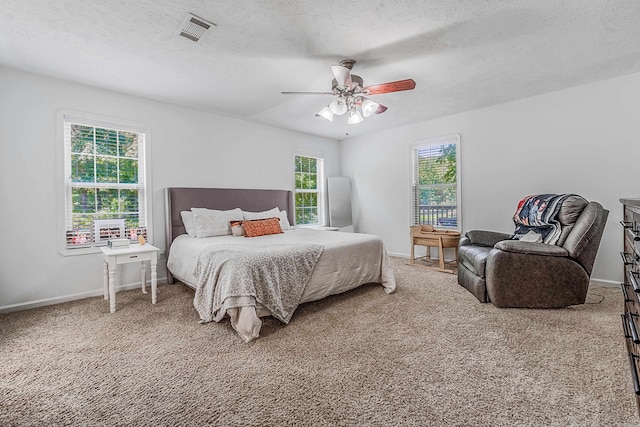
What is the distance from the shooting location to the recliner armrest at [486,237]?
12.0 feet

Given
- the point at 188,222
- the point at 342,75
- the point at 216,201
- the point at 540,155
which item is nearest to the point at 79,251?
the point at 188,222

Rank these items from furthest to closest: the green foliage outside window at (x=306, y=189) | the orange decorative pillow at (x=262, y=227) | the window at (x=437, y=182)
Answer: the green foliage outside window at (x=306, y=189)
the window at (x=437, y=182)
the orange decorative pillow at (x=262, y=227)

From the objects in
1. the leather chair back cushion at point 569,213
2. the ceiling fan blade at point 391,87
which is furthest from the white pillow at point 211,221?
the leather chair back cushion at point 569,213

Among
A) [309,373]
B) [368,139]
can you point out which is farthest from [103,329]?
[368,139]

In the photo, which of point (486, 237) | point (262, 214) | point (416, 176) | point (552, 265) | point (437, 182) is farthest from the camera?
point (416, 176)

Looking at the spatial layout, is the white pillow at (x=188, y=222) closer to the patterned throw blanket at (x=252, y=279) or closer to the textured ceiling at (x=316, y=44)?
the patterned throw blanket at (x=252, y=279)

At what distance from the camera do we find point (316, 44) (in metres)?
2.54

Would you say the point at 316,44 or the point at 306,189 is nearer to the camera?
the point at 316,44

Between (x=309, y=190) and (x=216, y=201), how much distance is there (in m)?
2.14

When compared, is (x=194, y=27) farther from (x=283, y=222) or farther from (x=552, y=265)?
(x=552, y=265)

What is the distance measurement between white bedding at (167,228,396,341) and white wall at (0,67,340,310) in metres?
0.82

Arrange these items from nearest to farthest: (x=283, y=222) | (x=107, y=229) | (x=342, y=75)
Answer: (x=342, y=75)
(x=107, y=229)
(x=283, y=222)

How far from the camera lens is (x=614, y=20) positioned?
2.29 m

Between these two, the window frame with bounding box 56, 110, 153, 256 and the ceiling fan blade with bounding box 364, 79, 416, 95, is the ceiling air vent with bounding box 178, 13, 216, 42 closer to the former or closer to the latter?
the ceiling fan blade with bounding box 364, 79, 416, 95
